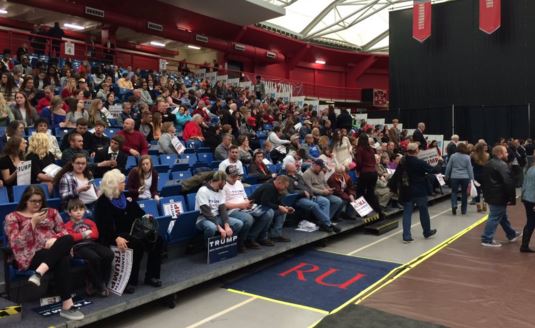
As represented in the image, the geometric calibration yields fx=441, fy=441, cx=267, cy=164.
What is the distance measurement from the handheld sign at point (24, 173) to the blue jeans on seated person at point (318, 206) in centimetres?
393

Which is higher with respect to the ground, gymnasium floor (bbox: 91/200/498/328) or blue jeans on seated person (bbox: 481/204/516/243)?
blue jeans on seated person (bbox: 481/204/516/243)

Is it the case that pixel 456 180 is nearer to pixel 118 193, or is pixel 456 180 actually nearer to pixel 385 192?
pixel 385 192

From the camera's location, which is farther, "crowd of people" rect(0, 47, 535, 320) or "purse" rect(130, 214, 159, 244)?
"purse" rect(130, 214, 159, 244)

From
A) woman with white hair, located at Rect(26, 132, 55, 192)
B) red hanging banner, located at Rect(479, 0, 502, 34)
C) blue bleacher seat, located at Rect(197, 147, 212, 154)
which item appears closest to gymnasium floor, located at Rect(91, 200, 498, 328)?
woman with white hair, located at Rect(26, 132, 55, 192)

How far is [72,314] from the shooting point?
141 inches

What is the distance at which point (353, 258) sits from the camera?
6.42m

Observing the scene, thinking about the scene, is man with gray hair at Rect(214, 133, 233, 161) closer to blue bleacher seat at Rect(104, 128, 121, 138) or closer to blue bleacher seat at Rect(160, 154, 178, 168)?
blue bleacher seat at Rect(160, 154, 178, 168)

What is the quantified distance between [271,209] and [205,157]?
2.89 m

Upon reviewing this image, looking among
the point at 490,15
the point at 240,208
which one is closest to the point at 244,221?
the point at 240,208

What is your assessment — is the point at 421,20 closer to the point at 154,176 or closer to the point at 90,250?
the point at 154,176

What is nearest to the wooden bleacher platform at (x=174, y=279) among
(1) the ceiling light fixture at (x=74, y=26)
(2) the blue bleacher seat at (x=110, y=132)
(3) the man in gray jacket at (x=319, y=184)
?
(3) the man in gray jacket at (x=319, y=184)

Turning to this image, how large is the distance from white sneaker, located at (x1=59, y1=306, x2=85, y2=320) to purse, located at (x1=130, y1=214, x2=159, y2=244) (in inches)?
35.6

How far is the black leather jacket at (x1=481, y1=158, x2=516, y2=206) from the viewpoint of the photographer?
21.5 feet

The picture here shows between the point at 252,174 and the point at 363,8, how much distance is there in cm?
2173
